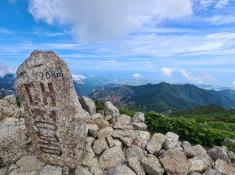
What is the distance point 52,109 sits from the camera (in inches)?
598

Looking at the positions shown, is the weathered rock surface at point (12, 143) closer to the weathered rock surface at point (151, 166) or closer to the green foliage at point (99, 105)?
the weathered rock surface at point (151, 166)

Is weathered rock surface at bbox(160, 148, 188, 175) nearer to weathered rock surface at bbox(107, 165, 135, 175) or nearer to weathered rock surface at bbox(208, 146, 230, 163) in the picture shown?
weathered rock surface at bbox(107, 165, 135, 175)

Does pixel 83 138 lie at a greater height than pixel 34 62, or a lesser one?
lesser

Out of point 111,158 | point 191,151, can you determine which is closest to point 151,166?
point 111,158

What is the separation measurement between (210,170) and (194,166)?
80 centimetres

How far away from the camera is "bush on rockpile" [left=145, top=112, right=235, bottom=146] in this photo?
2156cm

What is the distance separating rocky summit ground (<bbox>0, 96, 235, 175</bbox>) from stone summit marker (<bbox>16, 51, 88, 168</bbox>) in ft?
2.56

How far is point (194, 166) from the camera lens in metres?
17.4

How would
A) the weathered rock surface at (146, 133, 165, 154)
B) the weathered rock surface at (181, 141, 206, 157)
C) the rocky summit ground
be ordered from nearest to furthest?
1. the rocky summit ground
2. the weathered rock surface at (146, 133, 165, 154)
3. the weathered rock surface at (181, 141, 206, 157)

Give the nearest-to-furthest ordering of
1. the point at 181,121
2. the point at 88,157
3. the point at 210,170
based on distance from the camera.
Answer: the point at 88,157 → the point at 210,170 → the point at 181,121

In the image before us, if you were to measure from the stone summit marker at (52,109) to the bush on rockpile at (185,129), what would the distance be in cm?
757

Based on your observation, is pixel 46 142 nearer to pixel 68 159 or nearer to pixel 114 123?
pixel 68 159

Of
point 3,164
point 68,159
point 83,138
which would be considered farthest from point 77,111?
point 3,164

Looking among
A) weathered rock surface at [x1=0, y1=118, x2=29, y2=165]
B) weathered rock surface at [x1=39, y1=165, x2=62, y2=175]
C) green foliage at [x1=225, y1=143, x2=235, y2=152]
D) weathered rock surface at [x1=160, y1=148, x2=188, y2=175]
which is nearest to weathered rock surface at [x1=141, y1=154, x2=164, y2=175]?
weathered rock surface at [x1=160, y1=148, x2=188, y2=175]
